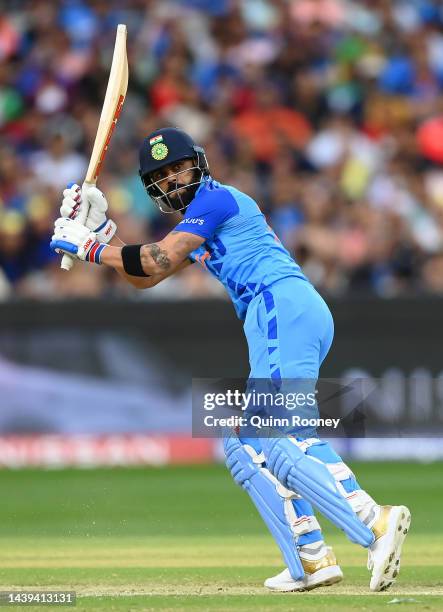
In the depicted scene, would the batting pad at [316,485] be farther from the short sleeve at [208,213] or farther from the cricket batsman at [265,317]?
the short sleeve at [208,213]

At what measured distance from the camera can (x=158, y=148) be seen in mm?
5977

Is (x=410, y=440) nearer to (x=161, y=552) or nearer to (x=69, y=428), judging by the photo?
(x=69, y=428)

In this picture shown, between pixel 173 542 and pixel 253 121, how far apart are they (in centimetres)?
689

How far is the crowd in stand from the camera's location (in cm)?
1255

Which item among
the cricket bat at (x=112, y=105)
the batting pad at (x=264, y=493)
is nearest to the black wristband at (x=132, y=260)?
the cricket bat at (x=112, y=105)

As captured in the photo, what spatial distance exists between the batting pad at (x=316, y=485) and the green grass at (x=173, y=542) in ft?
0.87

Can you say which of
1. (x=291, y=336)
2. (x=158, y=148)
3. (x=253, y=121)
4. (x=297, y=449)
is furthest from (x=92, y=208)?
(x=253, y=121)

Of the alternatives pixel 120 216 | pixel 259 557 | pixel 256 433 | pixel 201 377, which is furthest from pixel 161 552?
pixel 120 216

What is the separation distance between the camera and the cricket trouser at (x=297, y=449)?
551 cm

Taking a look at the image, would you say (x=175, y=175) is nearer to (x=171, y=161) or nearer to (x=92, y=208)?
(x=171, y=161)

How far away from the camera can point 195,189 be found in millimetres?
6035

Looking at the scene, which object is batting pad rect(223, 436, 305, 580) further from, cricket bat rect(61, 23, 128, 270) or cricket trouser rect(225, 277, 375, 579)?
cricket bat rect(61, 23, 128, 270)

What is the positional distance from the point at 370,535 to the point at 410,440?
6.65m

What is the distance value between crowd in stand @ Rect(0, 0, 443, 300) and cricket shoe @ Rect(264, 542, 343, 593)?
20.7 ft
